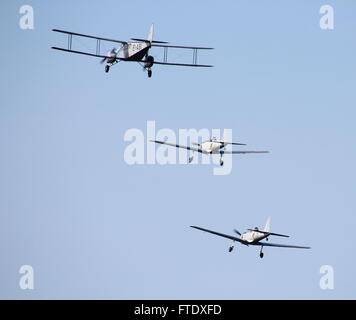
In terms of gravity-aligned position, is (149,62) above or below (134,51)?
below

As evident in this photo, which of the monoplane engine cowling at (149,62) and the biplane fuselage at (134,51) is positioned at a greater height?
the biplane fuselage at (134,51)

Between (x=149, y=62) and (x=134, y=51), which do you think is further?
(x=134, y=51)

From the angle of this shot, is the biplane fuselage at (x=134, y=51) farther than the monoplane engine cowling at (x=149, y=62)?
No

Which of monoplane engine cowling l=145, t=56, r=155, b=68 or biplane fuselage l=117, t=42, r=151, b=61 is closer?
biplane fuselage l=117, t=42, r=151, b=61

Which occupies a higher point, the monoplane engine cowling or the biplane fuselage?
the biplane fuselage
